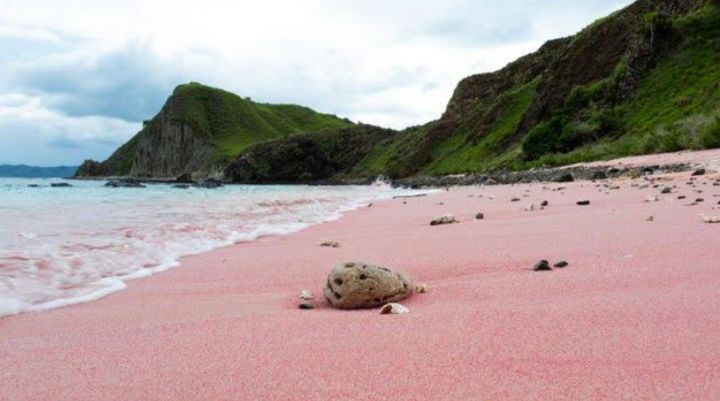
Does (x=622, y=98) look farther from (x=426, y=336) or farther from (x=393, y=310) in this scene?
(x=426, y=336)

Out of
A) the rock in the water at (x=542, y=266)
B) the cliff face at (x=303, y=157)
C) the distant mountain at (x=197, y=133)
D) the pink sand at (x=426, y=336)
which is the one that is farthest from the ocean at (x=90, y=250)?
the distant mountain at (x=197, y=133)

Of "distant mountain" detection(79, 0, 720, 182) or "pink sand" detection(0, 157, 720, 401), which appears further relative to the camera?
"distant mountain" detection(79, 0, 720, 182)

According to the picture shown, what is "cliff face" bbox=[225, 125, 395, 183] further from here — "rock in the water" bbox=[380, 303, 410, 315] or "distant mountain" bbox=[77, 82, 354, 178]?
"rock in the water" bbox=[380, 303, 410, 315]

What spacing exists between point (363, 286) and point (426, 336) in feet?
2.85

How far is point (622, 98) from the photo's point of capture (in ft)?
135

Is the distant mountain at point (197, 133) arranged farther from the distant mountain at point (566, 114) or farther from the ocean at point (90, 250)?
the ocean at point (90, 250)

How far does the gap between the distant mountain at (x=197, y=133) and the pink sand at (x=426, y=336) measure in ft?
383

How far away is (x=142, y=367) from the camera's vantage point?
2324mm

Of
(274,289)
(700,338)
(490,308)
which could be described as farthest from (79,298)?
(700,338)

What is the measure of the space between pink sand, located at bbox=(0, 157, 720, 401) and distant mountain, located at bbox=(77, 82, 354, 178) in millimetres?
116704

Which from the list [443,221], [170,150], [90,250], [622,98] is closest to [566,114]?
[622,98]

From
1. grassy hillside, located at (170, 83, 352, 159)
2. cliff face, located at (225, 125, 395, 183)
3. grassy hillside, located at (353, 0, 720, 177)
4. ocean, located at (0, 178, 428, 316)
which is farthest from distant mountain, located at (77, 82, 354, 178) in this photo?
ocean, located at (0, 178, 428, 316)

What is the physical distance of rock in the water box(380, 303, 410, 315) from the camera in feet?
10.1

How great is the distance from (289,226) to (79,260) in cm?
444
